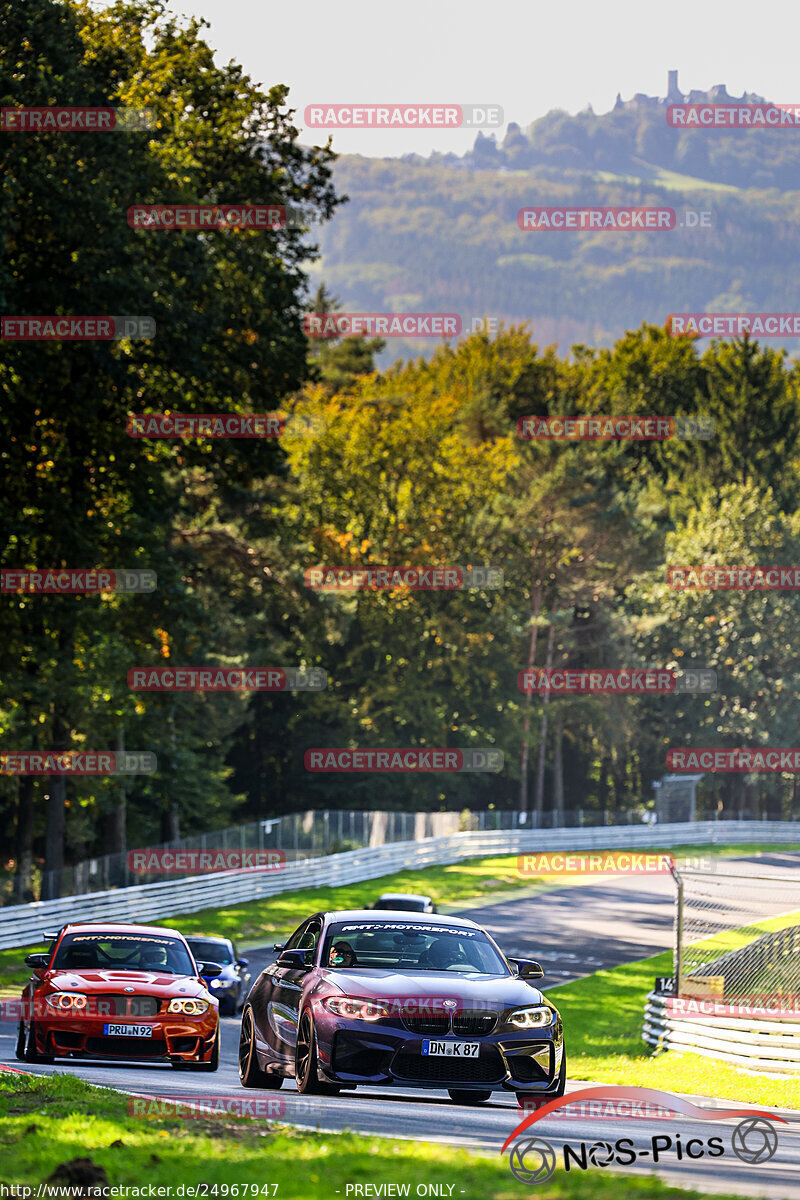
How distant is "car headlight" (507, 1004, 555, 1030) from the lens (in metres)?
9.91

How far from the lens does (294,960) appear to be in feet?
35.8

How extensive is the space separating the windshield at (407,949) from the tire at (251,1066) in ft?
3.77

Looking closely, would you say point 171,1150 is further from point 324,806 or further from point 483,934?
point 324,806

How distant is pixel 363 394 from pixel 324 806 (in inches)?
787

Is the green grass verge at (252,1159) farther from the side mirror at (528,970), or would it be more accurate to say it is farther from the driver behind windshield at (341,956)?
the side mirror at (528,970)

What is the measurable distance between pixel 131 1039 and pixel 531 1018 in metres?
4.20

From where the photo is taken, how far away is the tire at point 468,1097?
34.1 ft

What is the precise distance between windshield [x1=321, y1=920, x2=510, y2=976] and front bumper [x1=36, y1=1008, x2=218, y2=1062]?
253cm

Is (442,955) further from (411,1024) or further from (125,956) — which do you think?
(125,956)
